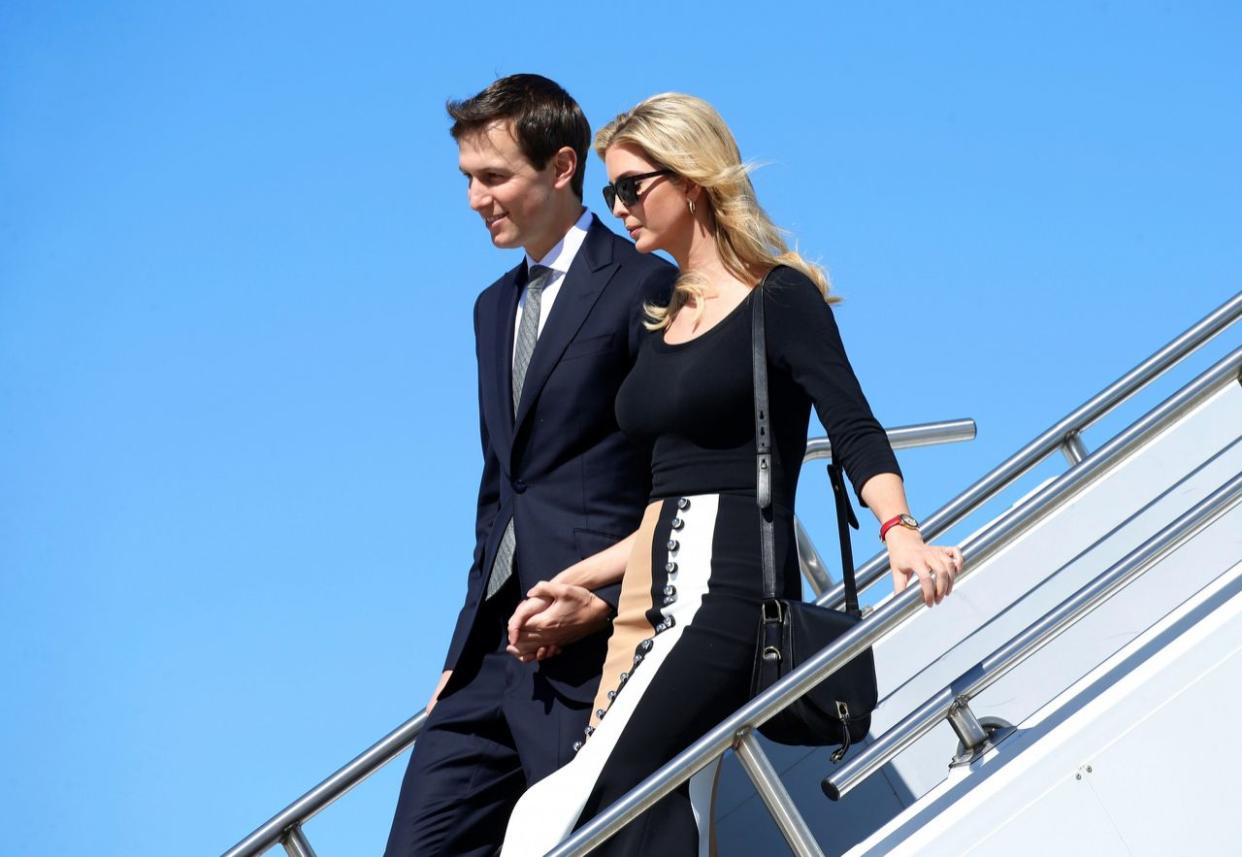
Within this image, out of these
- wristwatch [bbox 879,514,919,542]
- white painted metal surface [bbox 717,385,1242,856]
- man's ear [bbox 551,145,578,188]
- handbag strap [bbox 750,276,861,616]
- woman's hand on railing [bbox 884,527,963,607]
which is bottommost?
white painted metal surface [bbox 717,385,1242,856]

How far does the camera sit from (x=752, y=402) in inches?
118

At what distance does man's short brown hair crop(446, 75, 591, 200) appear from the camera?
3.54 meters

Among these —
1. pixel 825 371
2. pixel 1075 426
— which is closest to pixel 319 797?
pixel 825 371

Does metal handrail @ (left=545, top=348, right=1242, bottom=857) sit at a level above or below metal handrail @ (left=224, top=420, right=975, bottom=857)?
below

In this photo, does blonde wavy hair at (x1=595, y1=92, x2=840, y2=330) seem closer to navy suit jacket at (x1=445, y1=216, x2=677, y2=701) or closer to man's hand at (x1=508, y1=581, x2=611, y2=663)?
navy suit jacket at (x1=445, y1=216, x2=677, y2=701)

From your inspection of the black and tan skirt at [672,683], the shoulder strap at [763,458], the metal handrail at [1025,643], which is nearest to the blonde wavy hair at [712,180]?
the shoulder strap at [763,458]

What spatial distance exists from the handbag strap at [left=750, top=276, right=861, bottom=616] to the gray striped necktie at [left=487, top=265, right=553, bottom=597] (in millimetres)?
671

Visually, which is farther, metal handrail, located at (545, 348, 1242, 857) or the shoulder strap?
the shoulder strap

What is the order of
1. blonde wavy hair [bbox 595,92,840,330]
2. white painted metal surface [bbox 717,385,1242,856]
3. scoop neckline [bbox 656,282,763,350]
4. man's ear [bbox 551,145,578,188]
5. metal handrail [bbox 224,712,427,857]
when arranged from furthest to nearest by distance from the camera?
white painted metal surface [bbox 717,385,1242,856], metal handrail [bbox 224,712,427,857], man's ear [bbox 551,145,578,188], blonde wavy hair [bbox 595,92,840,330], scoop neckline [bbox 656,282,763,350]

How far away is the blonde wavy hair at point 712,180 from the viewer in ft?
10.5

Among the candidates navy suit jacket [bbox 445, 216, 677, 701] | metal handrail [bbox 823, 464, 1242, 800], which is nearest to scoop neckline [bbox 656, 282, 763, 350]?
navy suit jacket [bbox 445, 216, 677, 701]

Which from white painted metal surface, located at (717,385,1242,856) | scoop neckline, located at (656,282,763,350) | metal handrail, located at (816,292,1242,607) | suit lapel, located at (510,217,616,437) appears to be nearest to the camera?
scoop neckline, located at (656,282,763,350)

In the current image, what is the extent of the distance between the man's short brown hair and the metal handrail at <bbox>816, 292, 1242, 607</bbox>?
1424 mm

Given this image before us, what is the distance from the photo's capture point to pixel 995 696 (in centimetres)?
426
